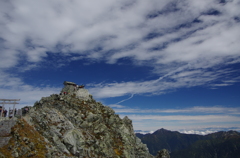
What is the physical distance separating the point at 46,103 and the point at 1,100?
78.2ft

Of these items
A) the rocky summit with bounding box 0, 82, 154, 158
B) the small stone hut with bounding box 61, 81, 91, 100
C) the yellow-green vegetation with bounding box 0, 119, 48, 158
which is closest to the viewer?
the yellow-green vegetation with bounding box 0, 119, 48, 158

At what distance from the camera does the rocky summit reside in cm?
3891

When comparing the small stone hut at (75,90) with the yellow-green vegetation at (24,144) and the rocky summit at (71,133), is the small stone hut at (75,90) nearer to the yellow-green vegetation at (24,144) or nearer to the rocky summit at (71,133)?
the rocky summit at (71,133)

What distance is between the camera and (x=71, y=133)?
53281 millimetres

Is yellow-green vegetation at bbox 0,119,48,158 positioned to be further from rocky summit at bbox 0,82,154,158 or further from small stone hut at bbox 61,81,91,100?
small stone hut at bbox 61,81,91,100

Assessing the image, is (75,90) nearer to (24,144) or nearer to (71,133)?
(71,133)

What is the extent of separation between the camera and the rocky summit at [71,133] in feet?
128

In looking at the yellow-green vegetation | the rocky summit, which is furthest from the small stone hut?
the yellow-green vegetation

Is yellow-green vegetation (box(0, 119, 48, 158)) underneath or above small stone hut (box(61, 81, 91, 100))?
underneath

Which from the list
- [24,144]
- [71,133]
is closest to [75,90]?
[71,133]

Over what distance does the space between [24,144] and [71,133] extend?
16.8m

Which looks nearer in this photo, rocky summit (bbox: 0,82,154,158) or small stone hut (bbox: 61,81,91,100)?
rocky summit (bbox: 0,82,154,158)

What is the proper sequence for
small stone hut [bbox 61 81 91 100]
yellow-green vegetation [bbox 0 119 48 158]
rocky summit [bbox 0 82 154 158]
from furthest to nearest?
1. small stone hut [bbox 61 81 91 100]
2. rocky summit [bbox 0 82 154 158]
3. yellow-green vegetation [bbox 0 119 48 158]

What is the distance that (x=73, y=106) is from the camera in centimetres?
6994
